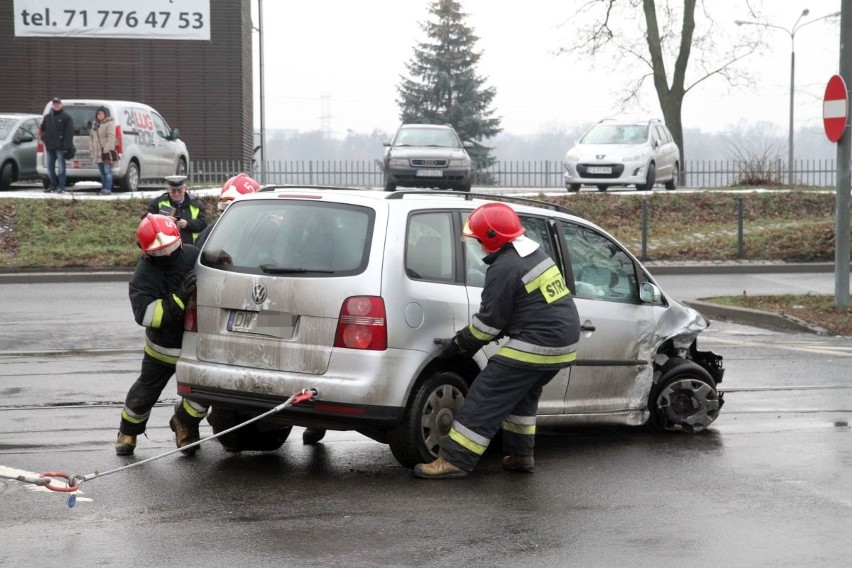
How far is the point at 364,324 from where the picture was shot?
658cm

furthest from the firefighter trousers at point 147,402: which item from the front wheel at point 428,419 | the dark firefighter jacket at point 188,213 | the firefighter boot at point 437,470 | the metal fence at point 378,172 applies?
the metal fence at point 378,172

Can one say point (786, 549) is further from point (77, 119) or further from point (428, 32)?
point (428, 32)

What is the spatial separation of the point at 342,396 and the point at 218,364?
32.6 inches

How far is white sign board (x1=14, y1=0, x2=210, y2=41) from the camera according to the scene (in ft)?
118

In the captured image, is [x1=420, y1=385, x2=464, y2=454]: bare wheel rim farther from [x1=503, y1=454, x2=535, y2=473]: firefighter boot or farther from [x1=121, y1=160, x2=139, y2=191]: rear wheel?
[x1=121, y1=160, x2=139, y2=191]: rear wheel

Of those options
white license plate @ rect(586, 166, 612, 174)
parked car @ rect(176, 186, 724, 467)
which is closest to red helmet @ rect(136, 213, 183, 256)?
parked car @ rect(176, 186, 724, 467)

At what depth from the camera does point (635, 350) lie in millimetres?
7949

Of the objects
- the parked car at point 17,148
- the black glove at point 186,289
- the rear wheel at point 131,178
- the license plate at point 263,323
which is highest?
the parked car at point 17,148

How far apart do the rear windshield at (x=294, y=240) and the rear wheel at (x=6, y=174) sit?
20.1m

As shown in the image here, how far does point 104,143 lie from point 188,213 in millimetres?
14107

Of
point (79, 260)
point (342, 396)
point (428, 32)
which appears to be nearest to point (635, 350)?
point (342, 396)

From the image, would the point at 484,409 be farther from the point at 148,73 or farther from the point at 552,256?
the point at 148,73

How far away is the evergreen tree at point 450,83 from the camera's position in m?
58.9

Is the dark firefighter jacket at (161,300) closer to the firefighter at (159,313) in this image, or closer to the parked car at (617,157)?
the firefighter at (159,313)
